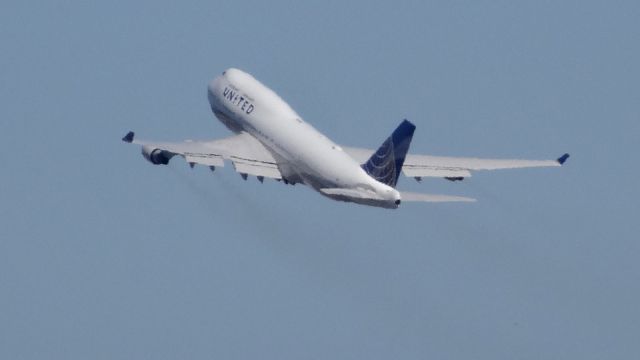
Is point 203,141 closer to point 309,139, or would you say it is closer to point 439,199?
point 309,139

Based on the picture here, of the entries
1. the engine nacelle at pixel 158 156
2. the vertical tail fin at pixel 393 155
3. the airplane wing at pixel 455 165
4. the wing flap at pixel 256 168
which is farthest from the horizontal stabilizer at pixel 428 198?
the engine nacelle at pixel 158 156

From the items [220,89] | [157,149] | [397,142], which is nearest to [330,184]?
[397,142]

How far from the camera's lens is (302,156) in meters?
129

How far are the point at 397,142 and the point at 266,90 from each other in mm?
21587

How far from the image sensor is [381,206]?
392 ft

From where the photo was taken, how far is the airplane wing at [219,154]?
129500 millimetres

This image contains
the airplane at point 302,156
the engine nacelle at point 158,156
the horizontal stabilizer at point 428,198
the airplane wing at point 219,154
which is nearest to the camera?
the horizontal stabilizer at point 428,198

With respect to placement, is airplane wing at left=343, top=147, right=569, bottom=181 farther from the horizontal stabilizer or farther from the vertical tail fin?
the horizontal stabilizer

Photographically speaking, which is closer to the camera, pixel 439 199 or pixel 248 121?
pixel 439 199

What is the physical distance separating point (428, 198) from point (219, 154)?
20.1 meters

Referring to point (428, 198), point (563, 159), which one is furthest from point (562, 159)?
point (428, 198)

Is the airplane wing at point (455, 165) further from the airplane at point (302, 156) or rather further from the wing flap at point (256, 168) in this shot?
the wing flap at point (256, 168)

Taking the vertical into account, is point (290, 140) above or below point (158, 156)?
above

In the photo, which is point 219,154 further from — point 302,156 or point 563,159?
point 563,159
